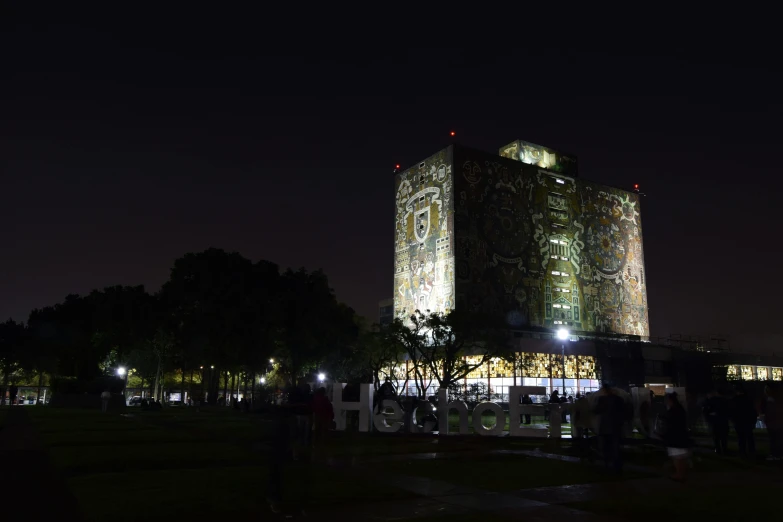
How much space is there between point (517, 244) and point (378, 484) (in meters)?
76.9

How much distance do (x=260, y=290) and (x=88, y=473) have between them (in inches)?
2004

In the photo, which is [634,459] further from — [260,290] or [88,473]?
[260,290]

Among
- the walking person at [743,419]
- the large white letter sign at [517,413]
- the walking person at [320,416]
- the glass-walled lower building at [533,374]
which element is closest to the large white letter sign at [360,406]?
the walking person at [320,416]

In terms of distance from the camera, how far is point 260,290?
2571 inches

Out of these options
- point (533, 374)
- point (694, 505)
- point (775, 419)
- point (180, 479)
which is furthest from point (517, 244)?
point (694, 505)

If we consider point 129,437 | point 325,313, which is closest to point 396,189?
point 325,313

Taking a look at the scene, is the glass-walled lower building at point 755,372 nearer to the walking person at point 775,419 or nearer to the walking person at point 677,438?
the walking person at point 775,419

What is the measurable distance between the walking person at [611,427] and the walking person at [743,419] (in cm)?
553

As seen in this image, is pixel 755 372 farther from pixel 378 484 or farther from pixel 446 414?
pixel 378 484

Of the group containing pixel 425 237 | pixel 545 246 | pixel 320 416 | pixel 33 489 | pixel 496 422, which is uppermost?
pixel 425 237

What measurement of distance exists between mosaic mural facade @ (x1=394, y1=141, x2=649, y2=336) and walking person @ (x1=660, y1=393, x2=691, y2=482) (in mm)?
66343

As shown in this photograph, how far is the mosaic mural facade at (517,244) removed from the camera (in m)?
84.2

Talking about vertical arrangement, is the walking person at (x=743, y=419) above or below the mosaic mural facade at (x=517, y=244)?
below

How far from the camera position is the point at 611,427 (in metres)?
15.9
